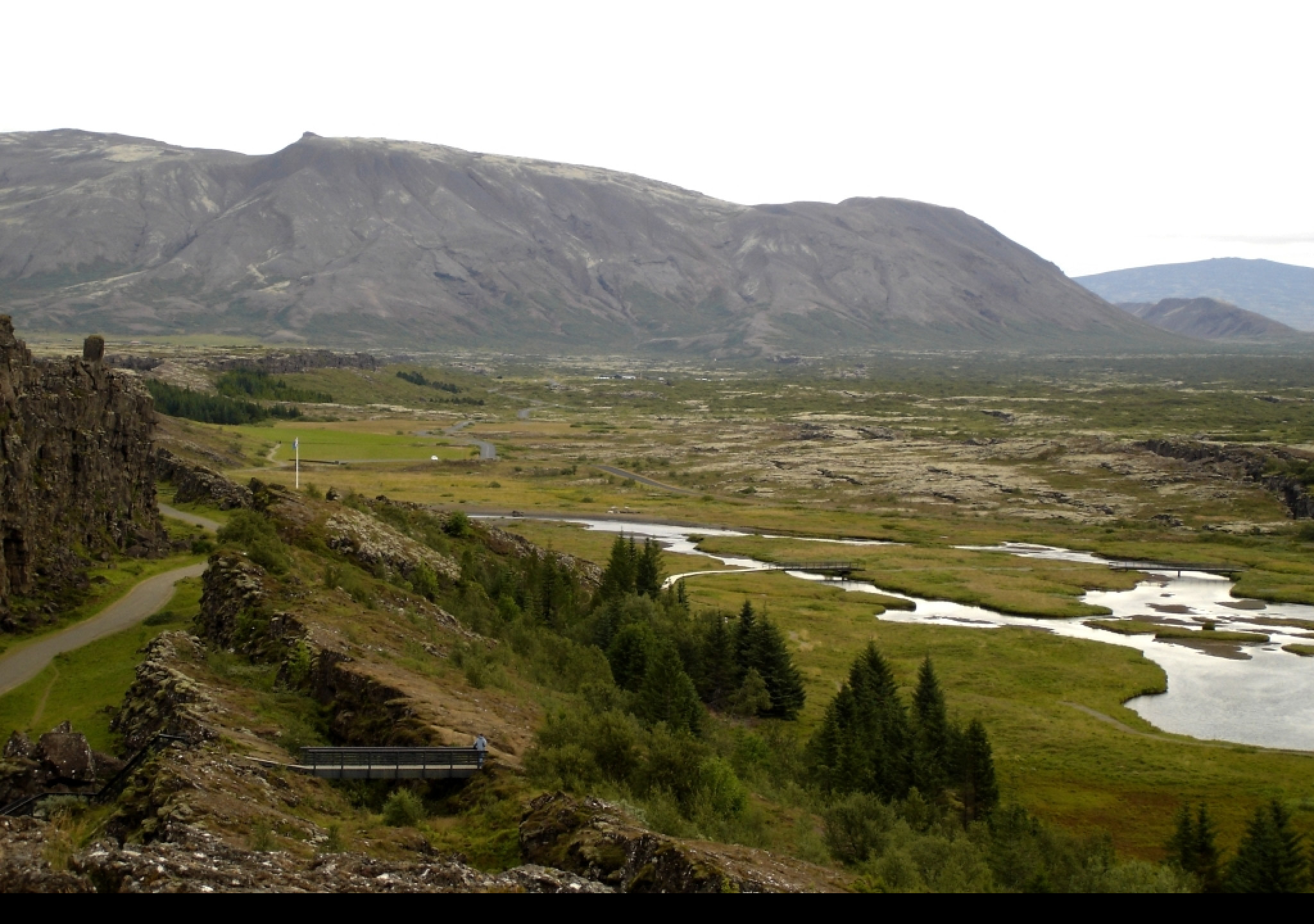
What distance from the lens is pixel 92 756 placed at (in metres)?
25.1

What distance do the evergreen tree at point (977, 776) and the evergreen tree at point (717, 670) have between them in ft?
55.6

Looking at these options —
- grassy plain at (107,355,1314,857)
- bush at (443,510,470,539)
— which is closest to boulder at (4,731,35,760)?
grassy plain at (107,355,1314,857)

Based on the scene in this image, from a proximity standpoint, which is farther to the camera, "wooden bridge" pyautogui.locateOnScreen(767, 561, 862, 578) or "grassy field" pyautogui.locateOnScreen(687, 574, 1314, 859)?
"wooden bridge" pyautogui.locateOnScreen(767, 561, 862, 578)

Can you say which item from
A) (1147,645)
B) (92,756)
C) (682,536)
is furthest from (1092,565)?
(92,756)

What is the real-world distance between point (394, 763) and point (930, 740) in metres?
29.2

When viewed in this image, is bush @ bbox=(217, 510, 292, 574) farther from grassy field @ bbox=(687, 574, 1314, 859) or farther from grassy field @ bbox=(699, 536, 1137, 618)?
grassy field @ bbox=(699, 536, 1137, 618)

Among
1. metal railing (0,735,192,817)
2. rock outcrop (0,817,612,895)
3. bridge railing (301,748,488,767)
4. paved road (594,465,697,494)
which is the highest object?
rock outcrop (0,817,612,895)

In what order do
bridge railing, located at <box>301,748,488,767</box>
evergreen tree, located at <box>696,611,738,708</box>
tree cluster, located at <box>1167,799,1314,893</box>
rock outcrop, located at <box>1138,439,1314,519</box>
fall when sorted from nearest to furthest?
bridge railing, located at <box>301,748,488,767</box> < tree cluster, located at <box>1167,799,1314,893</box> < evergreen tree, located at <box>696,611,738,708</box> < rock outcrop, located at <box>1138,439,1314,519</box>

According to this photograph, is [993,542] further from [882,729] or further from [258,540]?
[258,540]

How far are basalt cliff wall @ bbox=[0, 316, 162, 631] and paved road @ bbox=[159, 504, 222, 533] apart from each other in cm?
620

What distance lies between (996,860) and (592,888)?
72.9 ft

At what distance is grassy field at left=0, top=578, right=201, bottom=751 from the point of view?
32312mm

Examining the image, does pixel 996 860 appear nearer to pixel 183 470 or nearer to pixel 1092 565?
pixel 183 470
